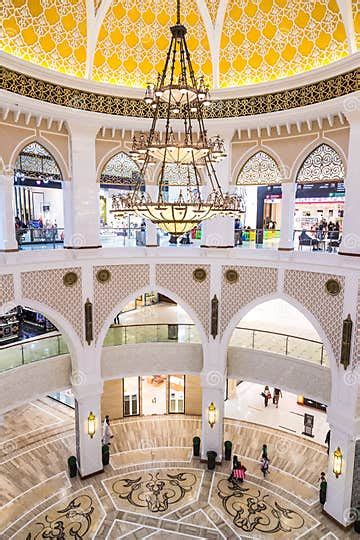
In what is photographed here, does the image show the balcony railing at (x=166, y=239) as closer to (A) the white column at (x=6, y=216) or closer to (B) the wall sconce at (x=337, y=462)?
(A) the white column at (x=6, y=216)

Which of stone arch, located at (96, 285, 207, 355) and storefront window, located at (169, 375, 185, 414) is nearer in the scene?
stone arch, located at (96, 285, 207, 355)

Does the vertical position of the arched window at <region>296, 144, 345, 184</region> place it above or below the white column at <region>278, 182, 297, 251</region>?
above

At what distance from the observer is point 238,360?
10477mm

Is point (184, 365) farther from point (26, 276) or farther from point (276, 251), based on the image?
point (26, 276)

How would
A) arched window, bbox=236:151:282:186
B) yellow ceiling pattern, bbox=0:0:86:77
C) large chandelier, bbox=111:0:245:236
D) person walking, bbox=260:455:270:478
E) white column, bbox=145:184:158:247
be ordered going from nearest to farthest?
1. large chandelier, bbox=111:0:245:236
2. yellow ceiling pattern, bbox=0:0:86:77
3. arched window, bbox=236:151:282:186
4. white column, bbox=145:184:158:247
5. person walking, bbox=260:455:270:478

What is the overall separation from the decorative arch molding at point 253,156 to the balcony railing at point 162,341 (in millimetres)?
4159

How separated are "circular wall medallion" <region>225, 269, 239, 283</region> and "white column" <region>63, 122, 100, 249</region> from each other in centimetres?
333

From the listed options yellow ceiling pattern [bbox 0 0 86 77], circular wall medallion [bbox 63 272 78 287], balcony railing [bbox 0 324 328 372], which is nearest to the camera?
yellow ceiling pattern [bbox 0 0 86 77]

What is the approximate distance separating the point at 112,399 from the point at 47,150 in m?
8.07

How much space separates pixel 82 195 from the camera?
356 inches

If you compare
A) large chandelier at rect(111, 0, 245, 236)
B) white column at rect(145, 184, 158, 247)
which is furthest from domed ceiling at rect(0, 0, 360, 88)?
large chandelier at rect(111, 0, 245, 236)

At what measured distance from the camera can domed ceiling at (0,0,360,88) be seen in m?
7.59

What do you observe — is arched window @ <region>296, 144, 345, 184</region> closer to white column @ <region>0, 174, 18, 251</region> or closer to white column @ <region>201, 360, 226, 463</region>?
white column @ <region>201, 360, 226, 463</region>

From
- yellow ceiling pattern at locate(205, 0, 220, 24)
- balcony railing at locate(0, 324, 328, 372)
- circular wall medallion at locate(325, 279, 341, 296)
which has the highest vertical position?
yellow ceiling pattern at locate(205, 0, 220, 24)
